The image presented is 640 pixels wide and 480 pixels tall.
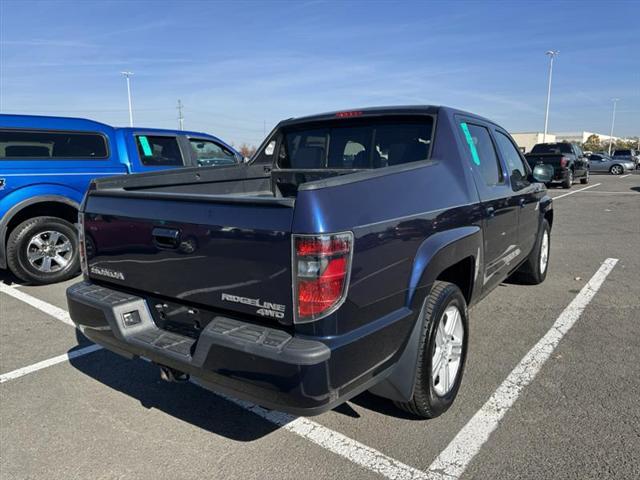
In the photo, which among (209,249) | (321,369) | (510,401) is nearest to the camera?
(321,369)

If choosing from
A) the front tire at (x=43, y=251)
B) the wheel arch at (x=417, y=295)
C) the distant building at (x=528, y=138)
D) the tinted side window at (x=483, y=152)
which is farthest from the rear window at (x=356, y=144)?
the distant building at (x=528, y=138)

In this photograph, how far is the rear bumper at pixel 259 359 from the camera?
6.84 ft

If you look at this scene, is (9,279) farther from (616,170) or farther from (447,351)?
(616,170)

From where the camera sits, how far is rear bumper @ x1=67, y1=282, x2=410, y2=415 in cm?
208

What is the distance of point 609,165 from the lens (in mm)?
34438

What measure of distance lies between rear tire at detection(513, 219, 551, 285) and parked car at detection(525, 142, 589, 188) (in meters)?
11.9

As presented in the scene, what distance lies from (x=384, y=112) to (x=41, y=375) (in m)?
3.25

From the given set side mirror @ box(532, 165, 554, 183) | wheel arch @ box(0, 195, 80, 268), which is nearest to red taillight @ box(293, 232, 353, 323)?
side mirror @ box(532, 165, 554, 183)

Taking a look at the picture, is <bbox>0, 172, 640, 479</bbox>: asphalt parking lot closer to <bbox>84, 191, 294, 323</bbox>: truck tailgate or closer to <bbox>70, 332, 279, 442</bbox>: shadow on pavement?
<bbox>70, 332, 279, 442</bbox>: shadow on pavement

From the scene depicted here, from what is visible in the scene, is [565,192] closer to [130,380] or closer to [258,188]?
[258,188]

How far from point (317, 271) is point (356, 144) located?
1946 millimetres

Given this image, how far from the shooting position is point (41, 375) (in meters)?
3.70

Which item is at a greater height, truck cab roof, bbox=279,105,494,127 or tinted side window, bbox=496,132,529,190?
truck cab roof, bbox=279,105,494,127

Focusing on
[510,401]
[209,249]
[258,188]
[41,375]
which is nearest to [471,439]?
[510,401]
